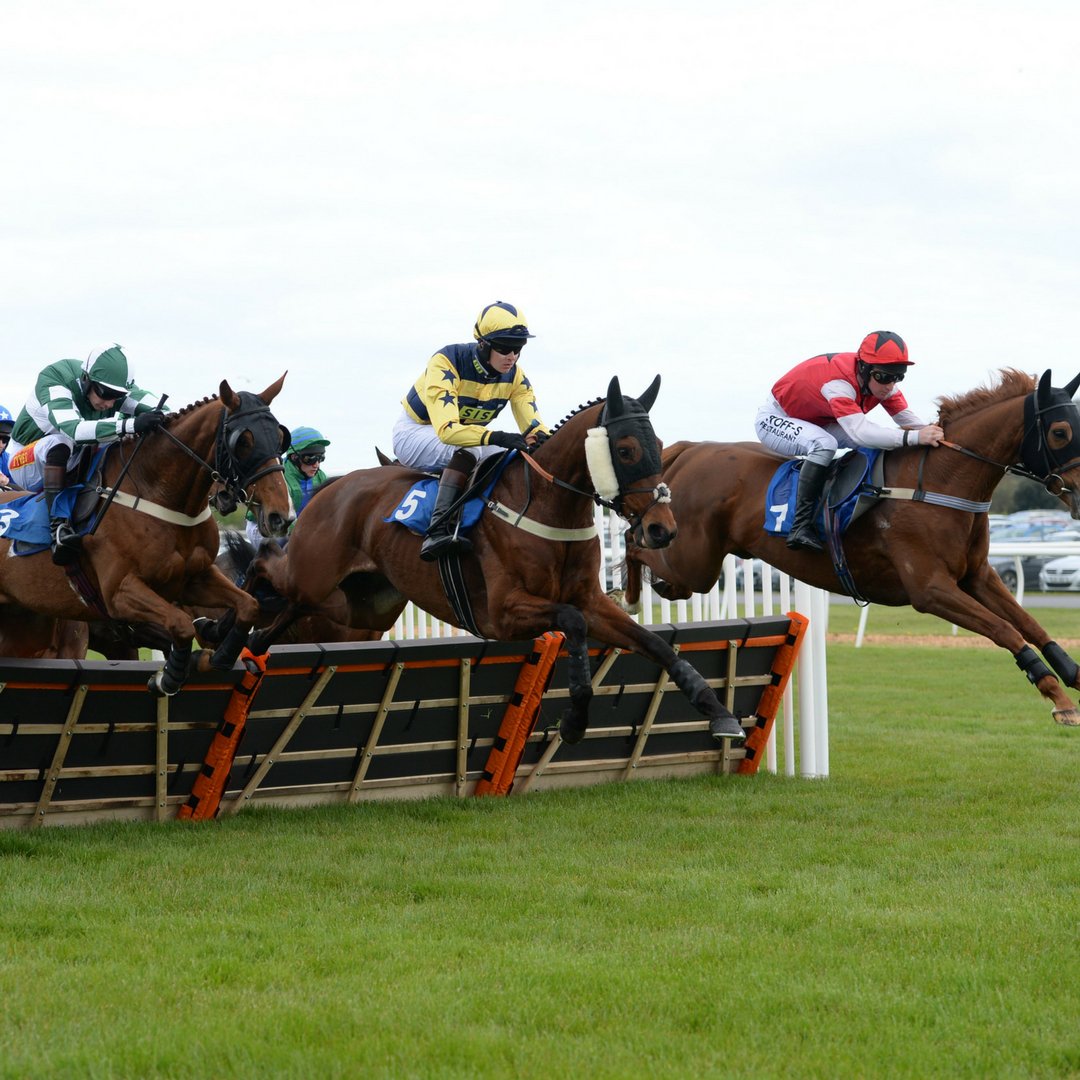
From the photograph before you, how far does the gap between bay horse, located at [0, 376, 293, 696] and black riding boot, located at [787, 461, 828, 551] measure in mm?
2812

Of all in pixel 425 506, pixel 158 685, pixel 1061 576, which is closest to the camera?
pixel 158 685

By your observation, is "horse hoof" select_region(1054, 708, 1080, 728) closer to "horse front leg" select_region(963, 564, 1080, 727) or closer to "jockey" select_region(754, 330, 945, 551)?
"horse front leg" select_region(963, 564, 1080, 727)

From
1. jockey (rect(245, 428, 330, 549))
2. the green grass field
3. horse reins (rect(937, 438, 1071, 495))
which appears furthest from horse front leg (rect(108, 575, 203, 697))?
horse reins (rect(937, 438, 1071, 495))

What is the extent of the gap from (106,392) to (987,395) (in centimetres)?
451

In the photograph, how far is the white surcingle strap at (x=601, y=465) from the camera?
6320 mm

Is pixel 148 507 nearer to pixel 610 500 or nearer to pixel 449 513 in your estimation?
pixel 449 513

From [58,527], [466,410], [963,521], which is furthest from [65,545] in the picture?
[963,521]

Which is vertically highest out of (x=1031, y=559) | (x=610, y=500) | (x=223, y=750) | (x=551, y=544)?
(x=610, y=500)

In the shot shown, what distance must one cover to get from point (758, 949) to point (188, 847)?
2.76 m

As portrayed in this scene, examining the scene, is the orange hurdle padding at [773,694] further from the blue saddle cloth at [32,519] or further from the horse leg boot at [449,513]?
the blue saddle cloth at [32,519]

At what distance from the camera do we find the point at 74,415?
22.6 feet

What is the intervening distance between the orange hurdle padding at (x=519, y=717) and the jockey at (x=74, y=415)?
7.53ft

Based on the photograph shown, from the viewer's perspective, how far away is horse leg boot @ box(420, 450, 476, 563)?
6891mm

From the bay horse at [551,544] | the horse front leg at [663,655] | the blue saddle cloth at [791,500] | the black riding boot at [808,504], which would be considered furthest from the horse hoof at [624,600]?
the horse front leg at [663,655]
